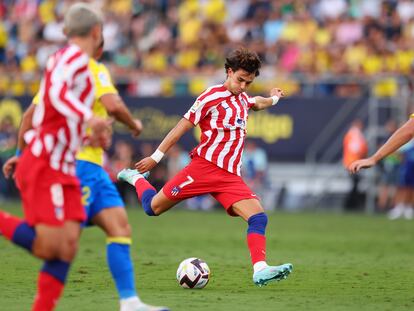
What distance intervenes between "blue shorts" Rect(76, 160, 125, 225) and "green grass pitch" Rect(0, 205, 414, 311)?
1.05 metres

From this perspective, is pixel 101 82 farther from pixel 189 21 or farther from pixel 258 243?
pixel 189 21

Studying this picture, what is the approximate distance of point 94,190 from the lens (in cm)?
781

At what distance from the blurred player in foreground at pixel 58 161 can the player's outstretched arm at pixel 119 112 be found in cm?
41

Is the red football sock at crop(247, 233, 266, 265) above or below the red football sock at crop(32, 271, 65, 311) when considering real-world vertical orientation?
below

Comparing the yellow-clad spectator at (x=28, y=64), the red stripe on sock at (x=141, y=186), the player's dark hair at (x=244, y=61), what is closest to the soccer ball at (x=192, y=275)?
the red stripe on sock at (x=141, y=186)

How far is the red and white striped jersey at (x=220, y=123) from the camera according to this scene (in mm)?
10469

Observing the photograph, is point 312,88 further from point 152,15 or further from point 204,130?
point 204,130

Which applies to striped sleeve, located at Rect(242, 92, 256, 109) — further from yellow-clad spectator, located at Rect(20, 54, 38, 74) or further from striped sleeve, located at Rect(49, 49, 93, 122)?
yellow-clad spectator, located at Rect(20, 54, 38, 74)

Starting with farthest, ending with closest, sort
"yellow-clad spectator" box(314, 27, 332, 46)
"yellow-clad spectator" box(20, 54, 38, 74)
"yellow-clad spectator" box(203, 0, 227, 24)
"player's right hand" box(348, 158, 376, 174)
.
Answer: "yellow-clad spectator" box(20, 54, 38, 74) < "yellow-clad spectator" box(203, 0, 227, 24) < "yellow-clad spectator" box(314, 27, 332, 46) < "player's right hand" box(348, 158, 376, 174)

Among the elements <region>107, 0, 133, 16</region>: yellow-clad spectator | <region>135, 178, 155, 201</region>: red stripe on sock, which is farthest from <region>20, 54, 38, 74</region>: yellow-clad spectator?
<region>135, 178, 155, 201</region>: red stripe on sock

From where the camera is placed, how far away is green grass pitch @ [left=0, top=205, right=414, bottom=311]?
29.3 feet

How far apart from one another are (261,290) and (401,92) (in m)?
15.2

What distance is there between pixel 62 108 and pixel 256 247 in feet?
12.6

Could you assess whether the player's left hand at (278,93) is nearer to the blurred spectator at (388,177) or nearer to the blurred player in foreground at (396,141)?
the blurred player in foreground at (396,141)
